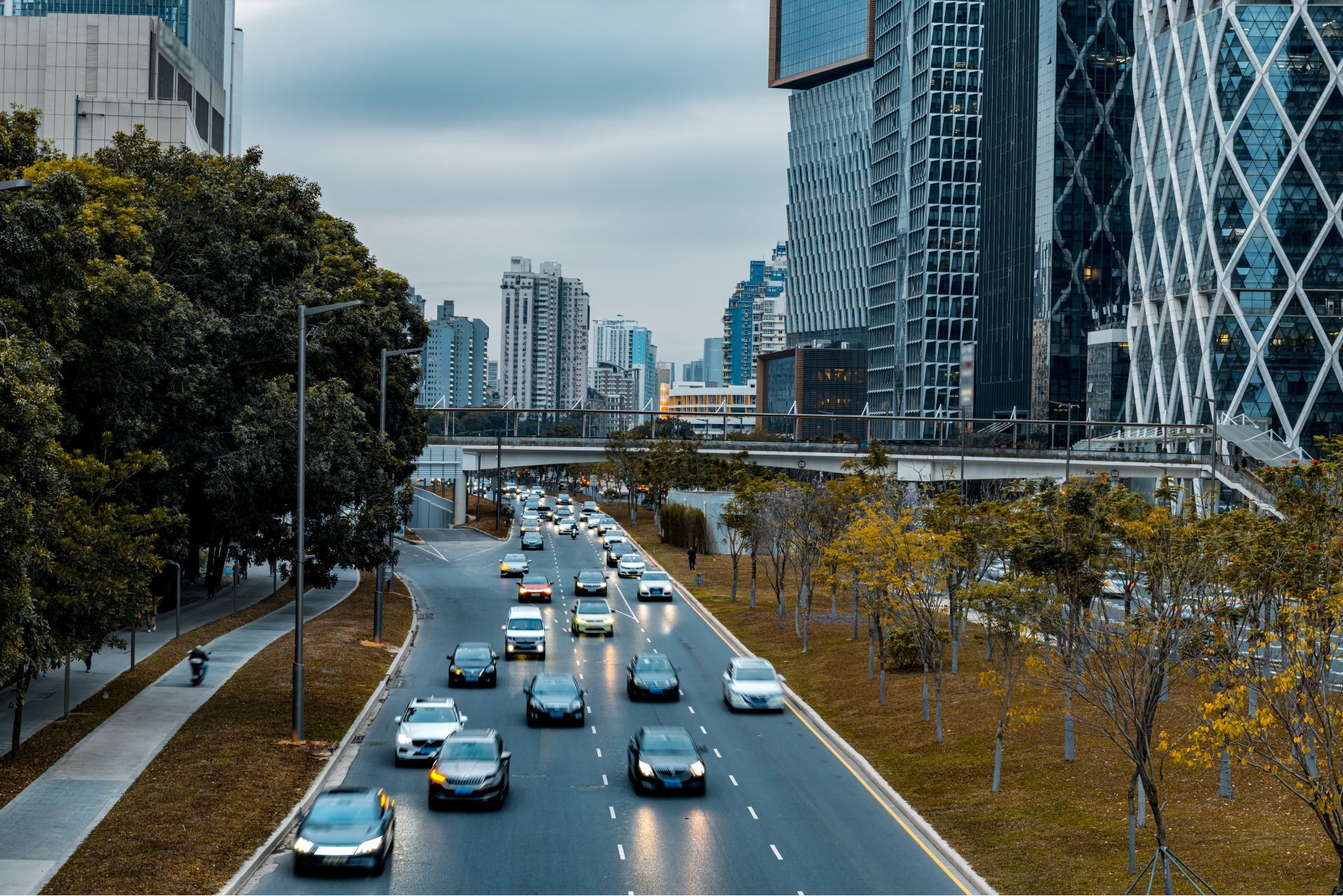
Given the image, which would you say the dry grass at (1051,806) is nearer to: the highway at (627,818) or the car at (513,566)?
the highway at (627,818)

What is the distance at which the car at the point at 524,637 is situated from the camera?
48.4 metres

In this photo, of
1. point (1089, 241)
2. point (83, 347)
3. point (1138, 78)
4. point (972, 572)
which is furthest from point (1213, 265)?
point (83, 347)

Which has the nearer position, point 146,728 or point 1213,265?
point 146,728

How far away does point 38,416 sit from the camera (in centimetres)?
2273

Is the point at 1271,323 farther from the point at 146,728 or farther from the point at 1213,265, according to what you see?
the point at 146,728

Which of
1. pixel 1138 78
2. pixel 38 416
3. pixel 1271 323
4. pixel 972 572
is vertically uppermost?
pixel 1138 78

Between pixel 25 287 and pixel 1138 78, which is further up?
pixel 1138 78

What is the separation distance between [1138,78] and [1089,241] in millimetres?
31746

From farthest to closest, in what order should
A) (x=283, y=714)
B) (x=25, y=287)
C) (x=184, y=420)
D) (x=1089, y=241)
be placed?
1. (x=1089, y=241)
2. (x=184, y=420)
3. (x=283, y=714)
4. (x=25, y=287)

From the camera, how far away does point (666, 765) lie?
1113 inches

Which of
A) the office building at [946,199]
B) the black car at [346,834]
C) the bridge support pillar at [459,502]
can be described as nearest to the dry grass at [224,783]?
the black car at [346,834]

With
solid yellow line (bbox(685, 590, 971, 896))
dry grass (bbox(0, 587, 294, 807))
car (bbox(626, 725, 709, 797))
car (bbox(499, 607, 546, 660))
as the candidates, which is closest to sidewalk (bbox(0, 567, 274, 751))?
dry grass (bbox(0, 587, 294, 807))

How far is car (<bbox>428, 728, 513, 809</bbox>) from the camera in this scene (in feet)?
87.6

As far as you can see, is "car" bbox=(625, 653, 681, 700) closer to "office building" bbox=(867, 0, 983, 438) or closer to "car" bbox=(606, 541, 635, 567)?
"car" bbox=(606, 541, 635, 567)
